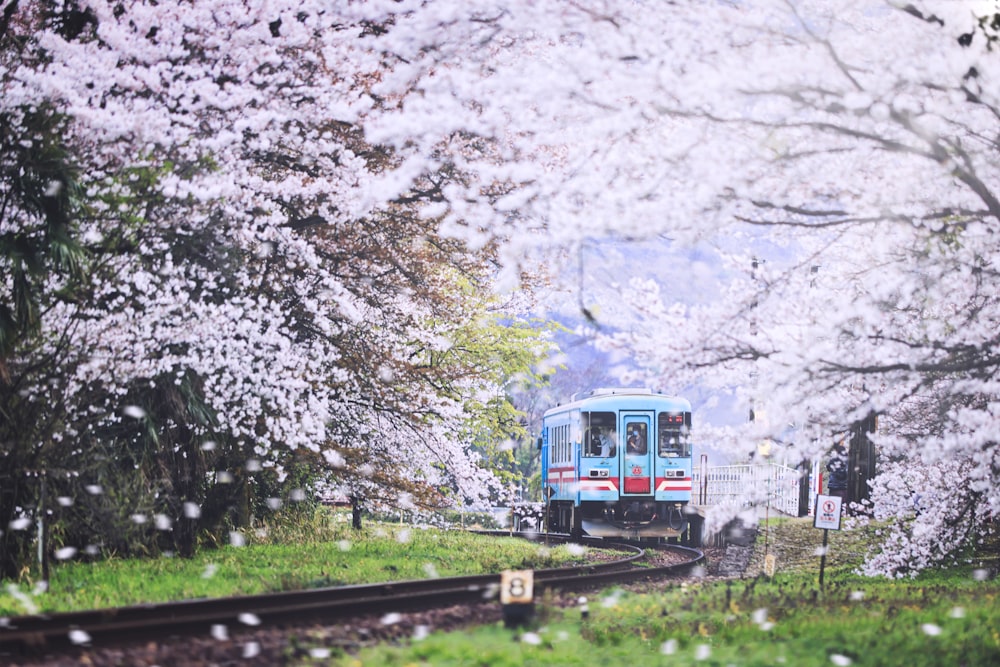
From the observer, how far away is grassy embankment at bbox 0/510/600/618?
10531 mm

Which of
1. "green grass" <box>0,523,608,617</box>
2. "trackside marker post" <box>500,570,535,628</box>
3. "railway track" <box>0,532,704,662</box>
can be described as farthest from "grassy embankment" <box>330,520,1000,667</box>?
"green grass" <box>0,523,608,617</box>

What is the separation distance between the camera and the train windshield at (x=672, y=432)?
75.9ft

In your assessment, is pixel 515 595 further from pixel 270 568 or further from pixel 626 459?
pixel 626 459

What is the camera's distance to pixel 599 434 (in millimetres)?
23062

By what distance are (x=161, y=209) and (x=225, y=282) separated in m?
1.96

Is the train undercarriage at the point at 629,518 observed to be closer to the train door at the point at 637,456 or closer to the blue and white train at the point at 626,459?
the blue and white train at the point at 626,459

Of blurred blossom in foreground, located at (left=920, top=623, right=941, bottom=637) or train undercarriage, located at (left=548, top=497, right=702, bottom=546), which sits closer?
blurred blossom in foreground, located at (left=920, top=623, right=941, bottom=637)

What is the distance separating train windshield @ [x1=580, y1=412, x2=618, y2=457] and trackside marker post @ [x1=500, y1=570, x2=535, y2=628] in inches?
553

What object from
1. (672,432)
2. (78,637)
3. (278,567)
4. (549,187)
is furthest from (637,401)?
(78,637)

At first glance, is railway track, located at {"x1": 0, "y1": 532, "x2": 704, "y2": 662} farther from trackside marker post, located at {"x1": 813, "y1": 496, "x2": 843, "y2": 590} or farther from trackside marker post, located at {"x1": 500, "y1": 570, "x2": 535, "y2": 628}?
trackside marker post, located at {"x1": 813, "y1": 496, "x2": 843, "y2": 590}

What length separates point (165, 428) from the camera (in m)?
14.9

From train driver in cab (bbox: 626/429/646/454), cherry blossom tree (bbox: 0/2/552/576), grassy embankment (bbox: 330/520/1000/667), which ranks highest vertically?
cherry blossom tree (bbox: 0/2/552/576)

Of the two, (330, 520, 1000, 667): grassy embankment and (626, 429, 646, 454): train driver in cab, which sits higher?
(626, 429, 646, 454): train driver in cab

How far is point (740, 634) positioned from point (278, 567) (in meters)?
7.18
